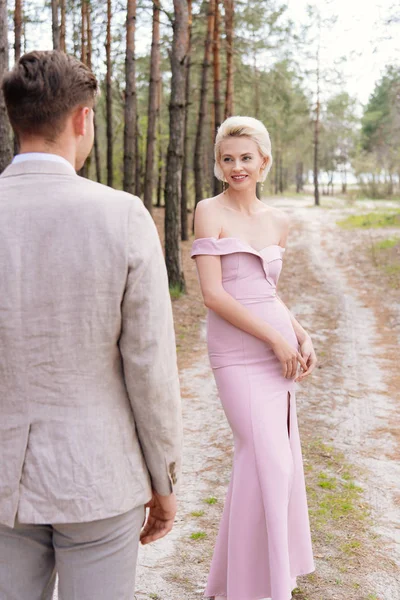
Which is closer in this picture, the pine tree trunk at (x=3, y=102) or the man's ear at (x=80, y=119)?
the man's ear at (x=80, y=119)

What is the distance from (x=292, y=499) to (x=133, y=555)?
1.66m

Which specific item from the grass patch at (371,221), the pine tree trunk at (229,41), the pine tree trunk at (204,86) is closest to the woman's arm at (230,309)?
the pine tree trunk at (204,86)

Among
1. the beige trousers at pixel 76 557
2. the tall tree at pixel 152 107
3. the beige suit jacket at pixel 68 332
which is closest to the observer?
the beige suit jacket at pixel 68 332

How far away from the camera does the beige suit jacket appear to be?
1.64 m

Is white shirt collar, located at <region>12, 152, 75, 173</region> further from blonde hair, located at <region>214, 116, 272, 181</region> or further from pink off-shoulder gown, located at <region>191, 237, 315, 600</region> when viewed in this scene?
blonde hair, located at <region>214, 116, 272, 181</region>

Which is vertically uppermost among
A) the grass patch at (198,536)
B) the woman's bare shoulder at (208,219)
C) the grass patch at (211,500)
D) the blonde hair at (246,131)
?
the blonde hair at (246,131)

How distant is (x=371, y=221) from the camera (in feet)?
85.8

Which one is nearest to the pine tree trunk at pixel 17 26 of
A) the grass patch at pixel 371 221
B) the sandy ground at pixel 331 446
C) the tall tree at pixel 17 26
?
the tall tree at pixel 17 26

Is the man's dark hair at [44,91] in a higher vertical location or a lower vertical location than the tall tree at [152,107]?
lower

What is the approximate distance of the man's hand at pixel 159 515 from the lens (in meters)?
1.91

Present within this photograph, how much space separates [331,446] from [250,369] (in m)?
2.98

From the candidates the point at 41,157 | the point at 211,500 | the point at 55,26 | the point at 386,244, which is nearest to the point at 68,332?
the point at 41,157

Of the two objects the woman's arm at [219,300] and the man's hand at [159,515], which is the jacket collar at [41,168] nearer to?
the man's hand at [159,515]

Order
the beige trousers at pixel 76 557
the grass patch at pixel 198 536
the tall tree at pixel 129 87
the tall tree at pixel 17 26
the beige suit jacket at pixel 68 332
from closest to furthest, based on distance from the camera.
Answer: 1. the beige suit jacket at pixel 68 332
2. the beige trousers at pixel 76 557
3. the grass patch at pixel 198 536
4. the tall tree at pixel 129 87
5. the tall tree at pixel 17 26
